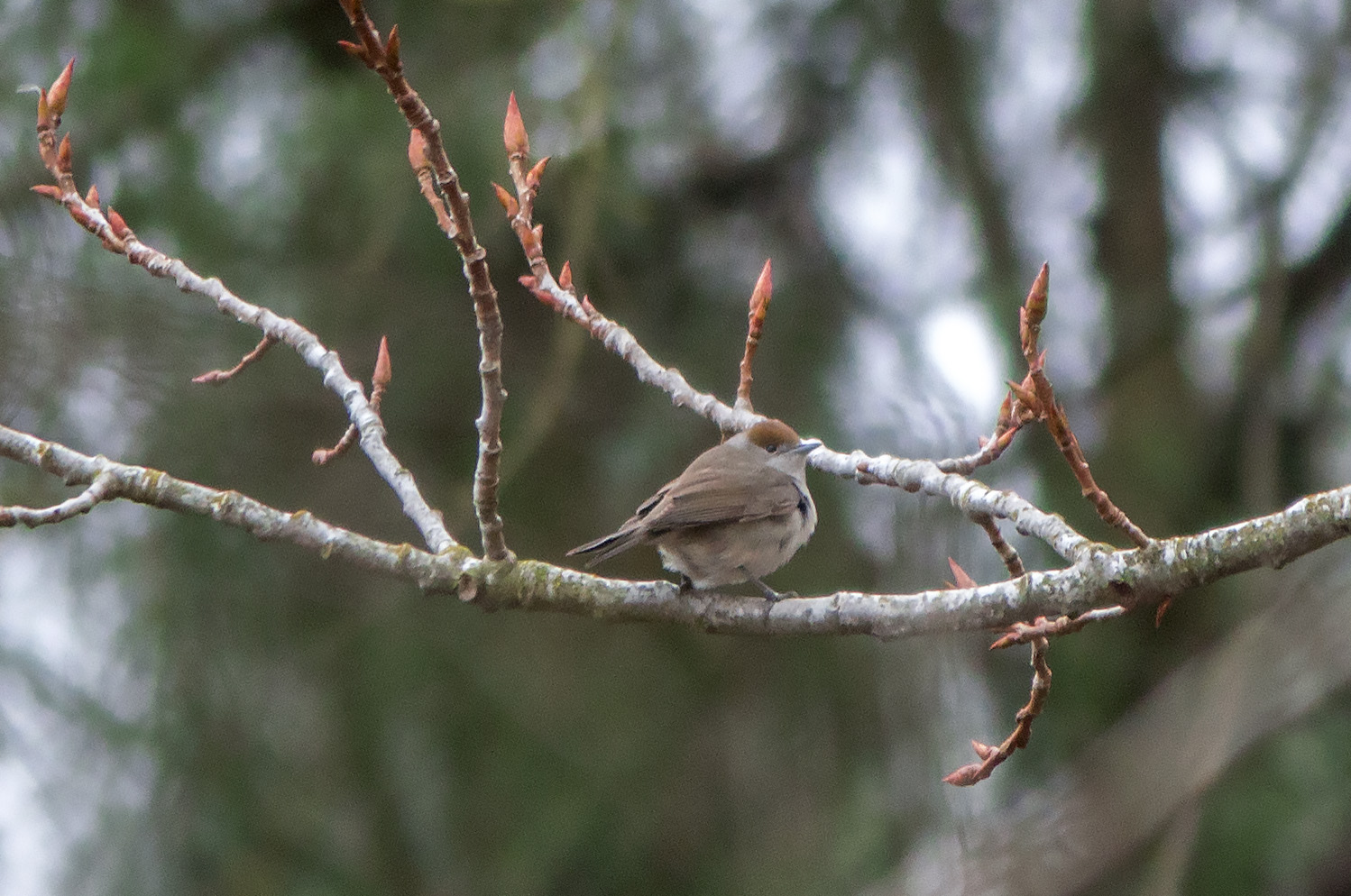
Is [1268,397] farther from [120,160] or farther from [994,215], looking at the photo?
[120,160]

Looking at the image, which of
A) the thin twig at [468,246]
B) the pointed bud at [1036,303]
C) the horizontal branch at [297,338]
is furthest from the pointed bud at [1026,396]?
the horizontal branch at [297,338]

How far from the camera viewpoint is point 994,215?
6691 mm

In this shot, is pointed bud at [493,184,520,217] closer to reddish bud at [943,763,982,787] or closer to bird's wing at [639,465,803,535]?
bird's wing at [639,465,803,535]

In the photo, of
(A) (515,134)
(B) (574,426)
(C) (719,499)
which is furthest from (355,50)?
(B) (574,426)

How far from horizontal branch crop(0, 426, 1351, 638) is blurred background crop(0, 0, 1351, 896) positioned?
1.13 metres

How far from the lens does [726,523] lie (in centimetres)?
402

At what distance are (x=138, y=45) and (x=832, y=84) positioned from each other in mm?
3004

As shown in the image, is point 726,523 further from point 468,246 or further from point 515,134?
point 468,246

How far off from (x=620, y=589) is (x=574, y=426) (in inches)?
111

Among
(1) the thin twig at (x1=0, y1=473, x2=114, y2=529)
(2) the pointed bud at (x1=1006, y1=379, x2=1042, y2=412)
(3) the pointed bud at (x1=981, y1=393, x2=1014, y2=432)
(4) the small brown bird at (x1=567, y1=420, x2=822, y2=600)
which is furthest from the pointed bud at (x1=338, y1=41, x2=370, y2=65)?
(4) the small brown bird at (x1=567, y1=420, x2=822, y2=600)

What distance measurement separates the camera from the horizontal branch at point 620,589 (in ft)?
7.95

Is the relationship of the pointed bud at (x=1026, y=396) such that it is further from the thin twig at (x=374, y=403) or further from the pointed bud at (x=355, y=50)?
the thin twig at (x=374, y=403)

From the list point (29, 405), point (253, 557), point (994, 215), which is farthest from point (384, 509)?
point (994, 215)

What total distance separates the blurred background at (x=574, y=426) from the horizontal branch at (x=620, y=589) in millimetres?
1126
